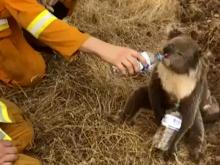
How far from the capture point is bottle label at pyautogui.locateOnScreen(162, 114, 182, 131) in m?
3.92

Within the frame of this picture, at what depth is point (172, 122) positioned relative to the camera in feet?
12.9

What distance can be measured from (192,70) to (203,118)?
621mm

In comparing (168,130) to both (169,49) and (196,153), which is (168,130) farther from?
(169,49)

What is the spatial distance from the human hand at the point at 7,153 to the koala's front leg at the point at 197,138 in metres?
1.27

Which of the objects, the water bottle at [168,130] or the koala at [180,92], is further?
the water bottle at [168,130]

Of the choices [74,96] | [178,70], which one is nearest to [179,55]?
[178,70]

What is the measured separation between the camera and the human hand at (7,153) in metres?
3.44

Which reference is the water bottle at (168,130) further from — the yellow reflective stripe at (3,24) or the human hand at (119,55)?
the yellow reflective stripe at (3,24)

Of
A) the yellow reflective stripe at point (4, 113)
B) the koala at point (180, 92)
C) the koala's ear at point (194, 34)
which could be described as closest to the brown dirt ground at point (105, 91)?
the koala's ear at point (194, 34)

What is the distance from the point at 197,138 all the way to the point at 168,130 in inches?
10.4

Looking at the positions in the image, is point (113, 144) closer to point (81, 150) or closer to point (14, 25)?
point (81, 150)

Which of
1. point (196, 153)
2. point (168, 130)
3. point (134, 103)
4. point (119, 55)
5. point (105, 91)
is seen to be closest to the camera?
point (119, 55)

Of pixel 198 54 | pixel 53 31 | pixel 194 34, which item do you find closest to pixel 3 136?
pixel 53 31

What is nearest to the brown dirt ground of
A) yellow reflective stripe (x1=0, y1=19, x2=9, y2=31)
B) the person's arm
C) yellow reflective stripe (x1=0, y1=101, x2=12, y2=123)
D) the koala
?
the koala
